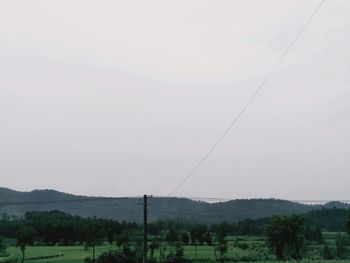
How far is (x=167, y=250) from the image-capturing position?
127 meters

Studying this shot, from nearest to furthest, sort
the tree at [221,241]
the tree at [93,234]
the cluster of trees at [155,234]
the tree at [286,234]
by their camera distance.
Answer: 1. the cluster of trees at [155,234]
2. the tree at [286,234]
3. the tree at [93,234]
4. the tree at [221,241]

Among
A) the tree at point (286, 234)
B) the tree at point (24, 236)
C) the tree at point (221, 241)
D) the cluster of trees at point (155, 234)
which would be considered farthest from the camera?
the tree at point (221, 241)

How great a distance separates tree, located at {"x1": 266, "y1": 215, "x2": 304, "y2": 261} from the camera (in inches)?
4370

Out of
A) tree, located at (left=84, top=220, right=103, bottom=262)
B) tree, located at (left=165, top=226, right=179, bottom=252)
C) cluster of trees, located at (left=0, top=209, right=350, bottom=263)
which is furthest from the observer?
tree, located at (left=165, top=226, right=179, bottom=252)

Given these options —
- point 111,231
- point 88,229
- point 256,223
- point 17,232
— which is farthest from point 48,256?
point 256,223

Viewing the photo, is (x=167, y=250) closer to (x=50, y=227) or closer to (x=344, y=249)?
(x=50, y=227)

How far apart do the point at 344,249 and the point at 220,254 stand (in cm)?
3651

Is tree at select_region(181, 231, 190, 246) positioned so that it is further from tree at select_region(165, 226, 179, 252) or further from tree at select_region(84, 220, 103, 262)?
tree at select_region(84, 220, 103, 262)

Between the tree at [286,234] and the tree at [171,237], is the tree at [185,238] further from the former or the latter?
the tree at [286,234]

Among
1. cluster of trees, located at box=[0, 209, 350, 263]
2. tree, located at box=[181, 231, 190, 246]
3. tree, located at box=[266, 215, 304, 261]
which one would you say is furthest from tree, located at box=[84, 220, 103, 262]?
tree, located at box=[266, 215, 304, 261]

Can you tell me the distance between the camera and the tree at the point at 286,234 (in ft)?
364

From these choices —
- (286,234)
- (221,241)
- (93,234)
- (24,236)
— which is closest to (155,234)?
(221,241)

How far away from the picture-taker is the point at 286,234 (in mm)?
111750

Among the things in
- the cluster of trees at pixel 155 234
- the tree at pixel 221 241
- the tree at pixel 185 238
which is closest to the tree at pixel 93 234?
the cluster of trees at pixel 155 234
